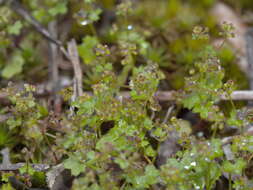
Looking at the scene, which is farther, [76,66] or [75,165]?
[76,66]

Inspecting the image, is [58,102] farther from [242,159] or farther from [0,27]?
[242,159]

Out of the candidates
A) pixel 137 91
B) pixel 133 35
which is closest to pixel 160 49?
pixel 133 35

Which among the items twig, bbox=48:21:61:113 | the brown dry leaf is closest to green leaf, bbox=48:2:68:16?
twig, bbox=48:21:61:113

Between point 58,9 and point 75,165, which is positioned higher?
point 58,9

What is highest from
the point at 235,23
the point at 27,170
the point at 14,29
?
the point at 14,29

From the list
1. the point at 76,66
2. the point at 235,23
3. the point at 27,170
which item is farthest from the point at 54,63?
the point at 235,23

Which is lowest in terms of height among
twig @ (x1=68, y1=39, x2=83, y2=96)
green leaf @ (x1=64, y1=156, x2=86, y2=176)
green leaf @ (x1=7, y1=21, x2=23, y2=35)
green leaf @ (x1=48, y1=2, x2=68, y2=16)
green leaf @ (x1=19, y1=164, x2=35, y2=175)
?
green leaf @ (x1=19, y1=164, x2=35, y2=175)

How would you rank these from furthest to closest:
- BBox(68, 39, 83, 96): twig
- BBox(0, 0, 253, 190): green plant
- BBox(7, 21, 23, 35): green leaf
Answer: BBox(7, 21, 23, 35): green leaf
BBox(68, 39, 83, 96): twig
BBox(0, 0, 253, 190): green plant

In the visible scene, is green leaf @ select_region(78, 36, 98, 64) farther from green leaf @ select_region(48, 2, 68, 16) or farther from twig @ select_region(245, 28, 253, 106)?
twig @ select_region(245, 28, 253, 106)

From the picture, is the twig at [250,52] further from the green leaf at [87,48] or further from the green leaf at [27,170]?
the green leaf at [27,170]

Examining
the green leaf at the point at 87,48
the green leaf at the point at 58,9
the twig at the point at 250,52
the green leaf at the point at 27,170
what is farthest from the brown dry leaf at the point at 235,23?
the green leaf at the point at 27,170

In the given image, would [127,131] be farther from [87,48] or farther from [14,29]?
[14,29]
